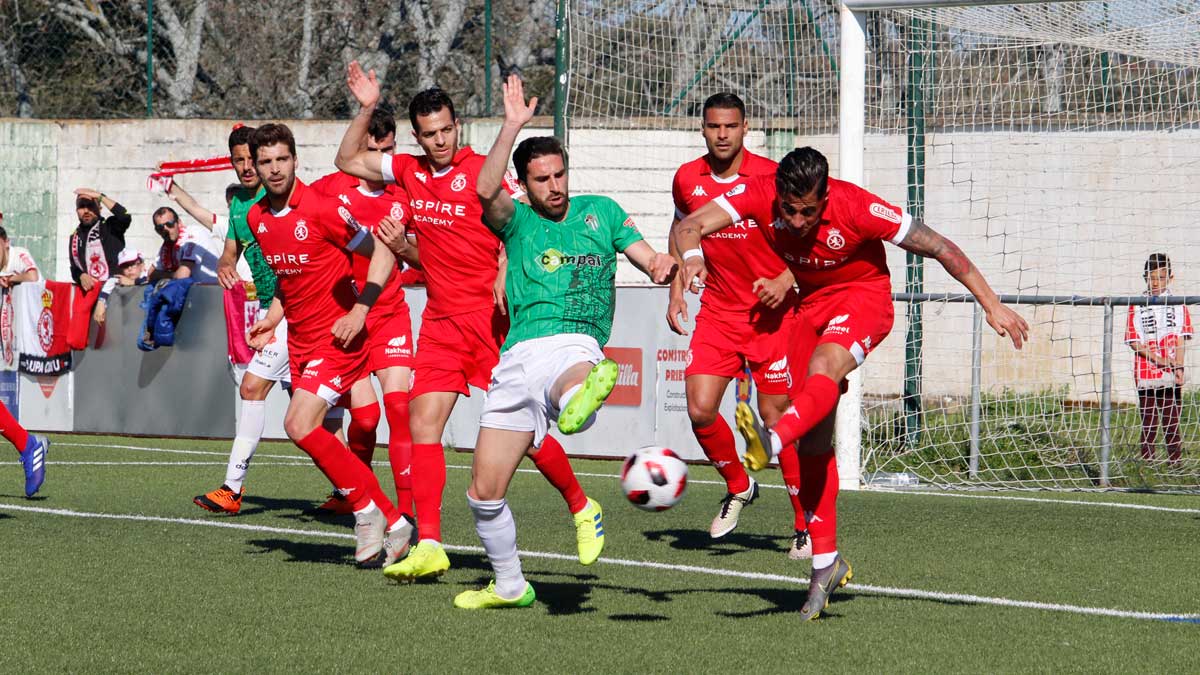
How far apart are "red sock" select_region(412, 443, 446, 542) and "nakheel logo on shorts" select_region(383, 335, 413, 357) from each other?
1423mm

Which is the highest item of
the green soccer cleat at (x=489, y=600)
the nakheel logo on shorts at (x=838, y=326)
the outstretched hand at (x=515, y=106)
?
the outstretched hand at (x=515, y=106)

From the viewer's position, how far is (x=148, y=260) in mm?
19078

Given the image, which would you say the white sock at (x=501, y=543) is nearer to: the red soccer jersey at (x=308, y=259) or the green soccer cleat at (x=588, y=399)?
the green soccer cleat at (x=588, y=399)

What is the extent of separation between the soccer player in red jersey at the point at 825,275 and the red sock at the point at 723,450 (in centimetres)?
171

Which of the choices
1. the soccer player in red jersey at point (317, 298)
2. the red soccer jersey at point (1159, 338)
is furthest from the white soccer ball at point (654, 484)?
the red soccer jersey at point (1159, 338)

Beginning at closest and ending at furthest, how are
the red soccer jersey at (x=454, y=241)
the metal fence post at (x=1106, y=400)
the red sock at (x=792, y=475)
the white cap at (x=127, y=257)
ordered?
the red soccer jersey at (x=454, y=241) < the red sock at (x=792, y=475) < the metal fence post at (x=1106, y=400) < the white cap at (x=127, y=257)

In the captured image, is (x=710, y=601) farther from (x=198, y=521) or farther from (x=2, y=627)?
(x=198, y=521)

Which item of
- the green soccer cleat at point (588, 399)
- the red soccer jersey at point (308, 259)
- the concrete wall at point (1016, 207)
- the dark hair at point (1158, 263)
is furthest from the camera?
the concrete wall at point (1016, 207)

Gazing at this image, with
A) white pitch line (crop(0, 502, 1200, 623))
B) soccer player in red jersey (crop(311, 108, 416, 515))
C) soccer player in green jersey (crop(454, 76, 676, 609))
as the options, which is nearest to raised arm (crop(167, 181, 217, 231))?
white pitch line (crop(0, 502, 1200, 623))

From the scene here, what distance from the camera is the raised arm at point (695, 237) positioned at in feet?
21.2

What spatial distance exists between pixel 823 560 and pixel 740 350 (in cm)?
247

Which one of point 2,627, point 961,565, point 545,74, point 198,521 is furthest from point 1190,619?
point 545,74

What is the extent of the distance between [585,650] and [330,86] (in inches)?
620

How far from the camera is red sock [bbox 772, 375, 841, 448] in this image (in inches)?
234
